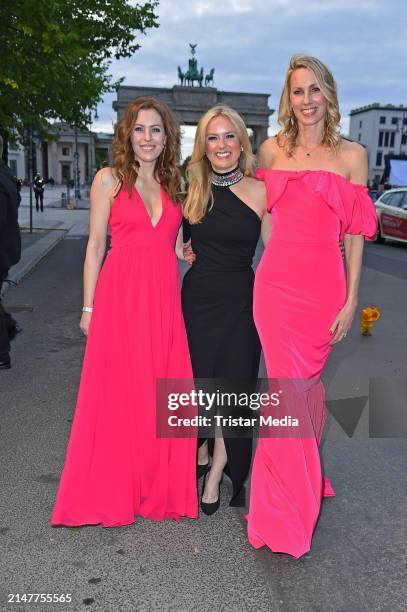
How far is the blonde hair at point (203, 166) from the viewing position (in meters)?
2.89

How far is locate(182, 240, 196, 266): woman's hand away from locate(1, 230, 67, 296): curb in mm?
5989

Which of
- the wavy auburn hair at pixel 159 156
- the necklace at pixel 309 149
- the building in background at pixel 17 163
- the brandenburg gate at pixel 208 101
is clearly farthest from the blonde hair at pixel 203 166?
the building in background at pixel 17 163

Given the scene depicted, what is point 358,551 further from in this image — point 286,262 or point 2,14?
point 2,14

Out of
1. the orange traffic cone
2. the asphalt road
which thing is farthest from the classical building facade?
the asphalt road

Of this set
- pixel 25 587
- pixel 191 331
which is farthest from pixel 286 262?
pixel 25 587

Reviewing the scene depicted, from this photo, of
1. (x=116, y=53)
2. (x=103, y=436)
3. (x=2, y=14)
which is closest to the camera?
(x=103, y=436)

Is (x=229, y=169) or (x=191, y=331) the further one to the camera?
(x=191, y=331)

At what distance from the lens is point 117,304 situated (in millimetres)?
2951

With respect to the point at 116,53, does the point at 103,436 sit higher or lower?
lower

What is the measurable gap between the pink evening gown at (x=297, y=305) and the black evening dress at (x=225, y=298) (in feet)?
0.55

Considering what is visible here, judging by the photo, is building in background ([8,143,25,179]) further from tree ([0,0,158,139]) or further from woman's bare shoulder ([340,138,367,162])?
woman's bare shoulder ([340,138,367,162])

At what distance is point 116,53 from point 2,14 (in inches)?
351

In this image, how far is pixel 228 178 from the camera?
293 cm

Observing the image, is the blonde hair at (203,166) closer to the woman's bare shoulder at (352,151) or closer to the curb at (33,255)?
the woman's bare shoulder at (352,151)
